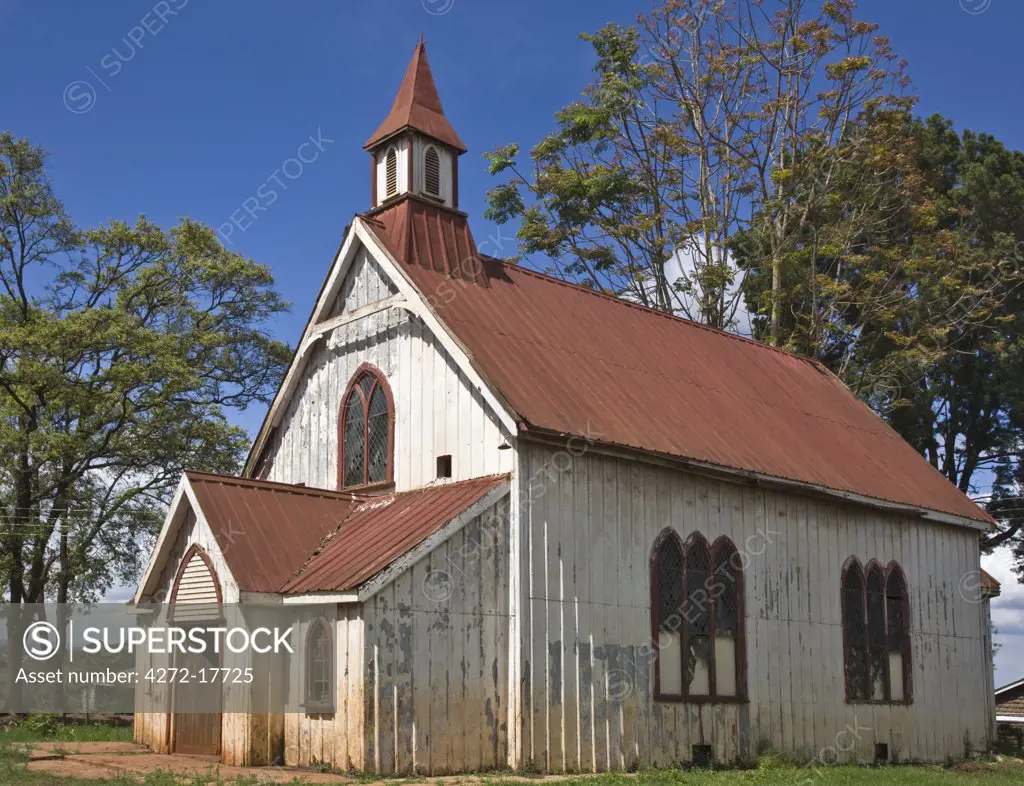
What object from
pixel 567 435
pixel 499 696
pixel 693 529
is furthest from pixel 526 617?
pixel 693 529

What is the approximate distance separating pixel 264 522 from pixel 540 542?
4.06 meters

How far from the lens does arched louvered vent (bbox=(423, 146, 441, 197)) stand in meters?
21.6

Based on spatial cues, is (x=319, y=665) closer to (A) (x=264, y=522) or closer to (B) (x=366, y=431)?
(A) (x=264, y=522)

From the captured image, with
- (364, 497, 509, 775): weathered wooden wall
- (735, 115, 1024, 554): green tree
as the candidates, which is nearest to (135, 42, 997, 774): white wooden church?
(364, 497, 509, 775): weathered wooden wall

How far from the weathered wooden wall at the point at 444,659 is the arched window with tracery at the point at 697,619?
3.03 meters

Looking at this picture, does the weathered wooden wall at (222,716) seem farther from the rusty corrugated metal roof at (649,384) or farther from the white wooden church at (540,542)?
the rusty corrugated metal roof at (649,384)

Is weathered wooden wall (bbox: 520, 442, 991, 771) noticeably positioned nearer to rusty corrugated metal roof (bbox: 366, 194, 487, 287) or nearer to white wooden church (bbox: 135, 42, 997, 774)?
white wooden church (bbox: 135, 42, 997, 774)

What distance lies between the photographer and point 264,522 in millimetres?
17766

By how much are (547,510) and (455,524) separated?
1564 millimetres

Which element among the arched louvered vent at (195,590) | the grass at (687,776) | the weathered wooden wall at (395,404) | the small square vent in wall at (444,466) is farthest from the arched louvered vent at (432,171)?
the grass at (687,776)

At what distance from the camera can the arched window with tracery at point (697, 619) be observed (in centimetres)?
1852

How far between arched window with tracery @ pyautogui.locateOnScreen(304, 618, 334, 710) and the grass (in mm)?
1538

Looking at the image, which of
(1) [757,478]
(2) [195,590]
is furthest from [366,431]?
(1) [757,478]

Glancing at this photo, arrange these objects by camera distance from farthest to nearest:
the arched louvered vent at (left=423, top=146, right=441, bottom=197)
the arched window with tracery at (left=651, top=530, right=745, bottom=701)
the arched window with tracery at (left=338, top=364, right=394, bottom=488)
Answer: the arched louvered vent at (left=423, top=146, right=441, bottom=197), the arched window with tracery at (left=338, top=364, right=394, bottom=488), the arched window with tracery at (left=651, top=530, right=745, bottom=701)
